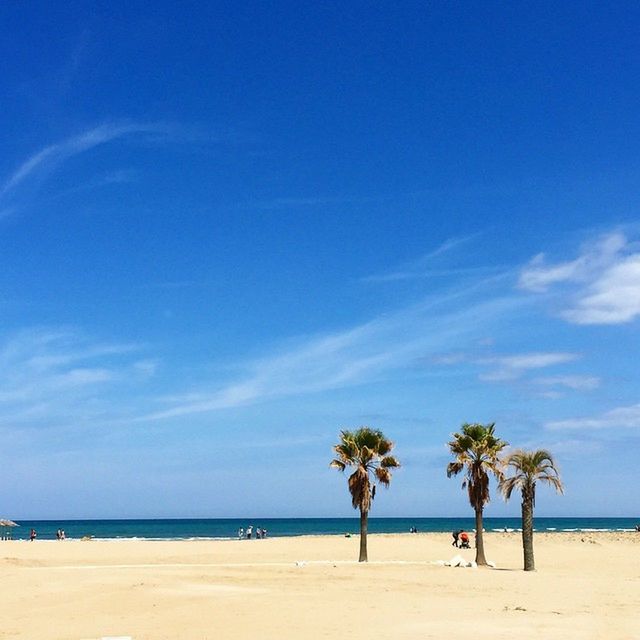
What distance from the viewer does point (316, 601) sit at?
2620 centimetres

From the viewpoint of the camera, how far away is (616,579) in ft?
126

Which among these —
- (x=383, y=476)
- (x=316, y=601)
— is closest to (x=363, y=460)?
(x=383, y=476)

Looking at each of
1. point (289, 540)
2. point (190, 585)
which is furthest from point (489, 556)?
point (190, 585)

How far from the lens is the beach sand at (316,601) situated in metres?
20.4

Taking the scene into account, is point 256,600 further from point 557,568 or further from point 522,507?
point 557,568

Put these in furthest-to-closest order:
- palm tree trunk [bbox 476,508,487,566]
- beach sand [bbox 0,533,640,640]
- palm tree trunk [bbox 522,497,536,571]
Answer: palm tree trunk [bbox 476,508,487,566], palm tree trunk [bbox 522,497,536,571], beach sand [bbox 0,533,640,640]

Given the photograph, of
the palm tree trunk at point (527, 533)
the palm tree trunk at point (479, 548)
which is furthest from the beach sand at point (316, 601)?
the palm tree trunk at point (479, 548)

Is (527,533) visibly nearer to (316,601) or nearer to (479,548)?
(479,548)

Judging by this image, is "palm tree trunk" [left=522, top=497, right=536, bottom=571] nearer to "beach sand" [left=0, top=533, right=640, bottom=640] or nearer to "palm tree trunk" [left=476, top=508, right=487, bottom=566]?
"beach sand" [left=0, top=533, right=640, bottom=640]

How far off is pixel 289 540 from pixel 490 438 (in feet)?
108

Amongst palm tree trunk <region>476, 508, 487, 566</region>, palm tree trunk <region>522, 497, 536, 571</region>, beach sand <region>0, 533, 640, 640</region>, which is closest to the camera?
beach sand <region>0, 533, 640, 640</region>

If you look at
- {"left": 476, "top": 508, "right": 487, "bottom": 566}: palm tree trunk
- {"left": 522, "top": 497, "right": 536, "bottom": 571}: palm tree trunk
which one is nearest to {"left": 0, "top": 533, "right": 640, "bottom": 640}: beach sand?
{"left": 522, "top": 497, "right": 536, "bottom": 571}: palm tree trunk

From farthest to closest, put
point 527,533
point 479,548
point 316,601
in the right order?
point 479,548 → point 527,533 → point 316,601

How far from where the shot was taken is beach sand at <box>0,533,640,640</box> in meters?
20.4
